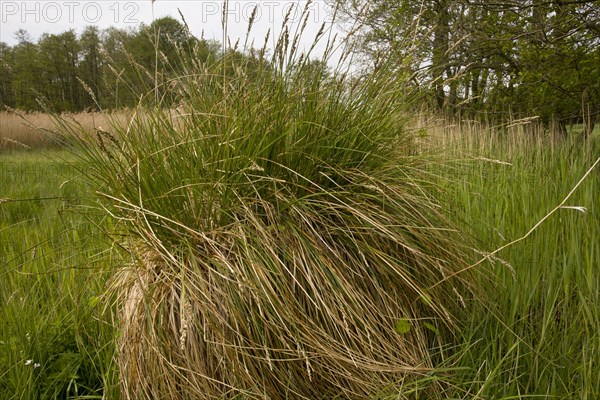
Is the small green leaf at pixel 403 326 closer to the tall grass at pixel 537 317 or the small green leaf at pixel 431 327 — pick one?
the small green leaf at pixel 431 327

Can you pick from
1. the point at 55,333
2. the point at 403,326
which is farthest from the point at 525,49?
the point at 55,333

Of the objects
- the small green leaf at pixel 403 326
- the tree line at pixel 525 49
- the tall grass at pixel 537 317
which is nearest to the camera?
the tall grass at pixel 537 317

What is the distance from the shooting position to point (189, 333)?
1362 mm

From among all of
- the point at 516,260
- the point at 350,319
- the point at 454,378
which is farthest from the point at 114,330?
the point at 516,260

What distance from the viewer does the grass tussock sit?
4.47 feet

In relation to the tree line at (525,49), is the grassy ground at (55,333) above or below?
below

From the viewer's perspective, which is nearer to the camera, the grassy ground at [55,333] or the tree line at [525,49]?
the grassy ground at [55,333]

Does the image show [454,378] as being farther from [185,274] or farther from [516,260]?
[185,274]

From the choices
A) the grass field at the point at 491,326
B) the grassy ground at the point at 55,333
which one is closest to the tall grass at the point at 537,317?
the grass field at the point at 491,326

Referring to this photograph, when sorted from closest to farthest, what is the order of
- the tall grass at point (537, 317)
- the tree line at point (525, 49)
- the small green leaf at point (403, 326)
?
the tall grass at point (537, 317), the small green leaf at point (403, 326), the tree line at point (525, 49)

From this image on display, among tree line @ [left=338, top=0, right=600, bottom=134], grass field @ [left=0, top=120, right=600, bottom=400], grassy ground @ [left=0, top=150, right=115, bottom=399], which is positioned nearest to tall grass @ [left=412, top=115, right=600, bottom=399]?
grass field @ [left=0, top=120, right=600, bottom=400]

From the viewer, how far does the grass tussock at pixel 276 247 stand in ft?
4.47

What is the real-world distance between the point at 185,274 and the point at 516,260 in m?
1.22

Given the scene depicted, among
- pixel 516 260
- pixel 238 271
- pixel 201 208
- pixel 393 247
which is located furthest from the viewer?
pixel 516 260
